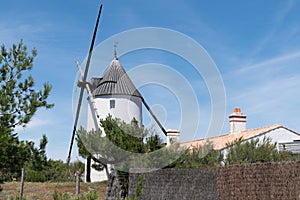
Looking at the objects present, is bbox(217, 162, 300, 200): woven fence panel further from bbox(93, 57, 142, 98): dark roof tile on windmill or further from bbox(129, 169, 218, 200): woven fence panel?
bbox(93, 57, 142, 98): dark roof tile on windmill

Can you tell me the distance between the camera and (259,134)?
21750mm

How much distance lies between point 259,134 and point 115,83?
917 cm

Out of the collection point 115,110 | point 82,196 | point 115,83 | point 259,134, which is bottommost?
point 82,196

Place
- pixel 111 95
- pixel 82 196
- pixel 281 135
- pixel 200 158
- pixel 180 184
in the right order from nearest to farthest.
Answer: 1. pixel 82 196
2. pixel 180 184
3. pixel 200 158
4. pixel 281 135
5. pixel 111 95

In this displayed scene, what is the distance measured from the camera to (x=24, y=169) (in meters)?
4.87

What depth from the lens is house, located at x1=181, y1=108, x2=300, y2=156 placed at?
858 inches

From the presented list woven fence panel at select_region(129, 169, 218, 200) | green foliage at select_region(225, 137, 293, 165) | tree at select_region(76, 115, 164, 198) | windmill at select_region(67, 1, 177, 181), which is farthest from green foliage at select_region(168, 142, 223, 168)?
windmill at select_region(67, 1, 177, 181)

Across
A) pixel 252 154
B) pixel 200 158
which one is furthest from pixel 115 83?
pixel 252 154

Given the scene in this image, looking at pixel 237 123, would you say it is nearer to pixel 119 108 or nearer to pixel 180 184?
pixel 119 108

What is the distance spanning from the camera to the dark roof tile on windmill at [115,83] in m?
25.9

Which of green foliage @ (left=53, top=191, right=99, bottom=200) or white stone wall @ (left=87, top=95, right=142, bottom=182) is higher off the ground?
white stone wall @ (left=87, top=95, right=142, bottom=182)

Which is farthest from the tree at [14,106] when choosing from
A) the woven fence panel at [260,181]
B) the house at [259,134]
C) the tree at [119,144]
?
the house at [259,134]

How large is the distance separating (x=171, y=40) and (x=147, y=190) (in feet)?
17.4

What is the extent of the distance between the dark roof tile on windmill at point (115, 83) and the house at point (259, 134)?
17.3 ft
